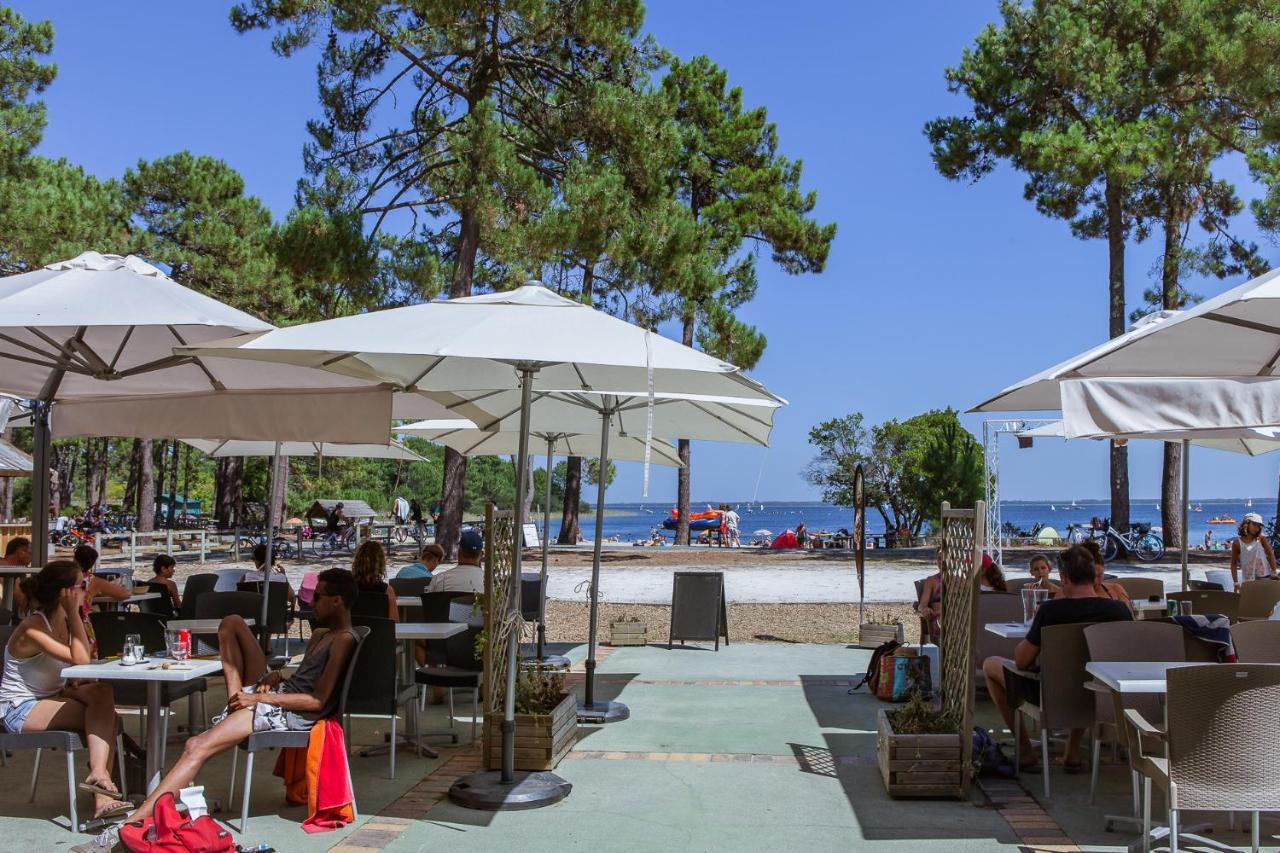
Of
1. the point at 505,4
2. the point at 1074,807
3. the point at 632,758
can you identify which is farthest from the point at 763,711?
the point at 505,4

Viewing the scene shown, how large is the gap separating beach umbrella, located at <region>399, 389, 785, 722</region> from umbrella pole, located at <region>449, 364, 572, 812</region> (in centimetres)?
174

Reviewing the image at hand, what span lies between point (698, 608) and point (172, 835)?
23.8 feet

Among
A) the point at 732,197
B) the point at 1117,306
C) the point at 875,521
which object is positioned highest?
the point at 732,197

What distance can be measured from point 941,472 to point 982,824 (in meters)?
22.8

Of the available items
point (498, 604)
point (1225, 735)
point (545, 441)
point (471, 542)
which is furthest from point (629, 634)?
point (1225, 735)

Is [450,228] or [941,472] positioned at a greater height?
[450,228]

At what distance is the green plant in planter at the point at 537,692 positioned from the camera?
5930 mm

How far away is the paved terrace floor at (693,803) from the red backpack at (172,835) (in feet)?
1.17

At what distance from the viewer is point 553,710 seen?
5922mm

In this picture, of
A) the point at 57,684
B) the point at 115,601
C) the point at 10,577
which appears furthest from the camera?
the point at 10,577

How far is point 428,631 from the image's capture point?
6391mm

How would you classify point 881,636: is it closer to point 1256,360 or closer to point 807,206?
point 1256,360

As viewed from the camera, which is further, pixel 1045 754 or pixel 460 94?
pixel 460 94

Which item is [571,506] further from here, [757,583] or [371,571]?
[371,571]
